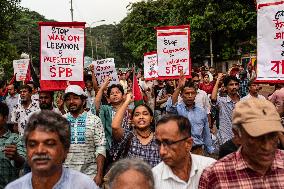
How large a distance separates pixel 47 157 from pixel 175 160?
2.81 feet

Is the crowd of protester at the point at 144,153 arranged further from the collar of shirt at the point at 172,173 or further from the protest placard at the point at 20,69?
the protest placard at the point at 20,69

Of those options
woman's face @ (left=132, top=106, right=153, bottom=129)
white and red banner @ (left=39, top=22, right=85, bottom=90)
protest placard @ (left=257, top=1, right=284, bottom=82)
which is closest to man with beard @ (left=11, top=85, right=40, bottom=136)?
white and red banner @ (left=39, top=22, right=85, bottom=90)

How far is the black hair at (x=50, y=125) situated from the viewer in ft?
9.62

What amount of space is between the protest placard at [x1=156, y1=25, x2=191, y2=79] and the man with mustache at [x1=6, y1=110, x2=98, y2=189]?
20.0ft

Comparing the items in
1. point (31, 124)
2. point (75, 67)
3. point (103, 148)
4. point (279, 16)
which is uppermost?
point (279, 16)

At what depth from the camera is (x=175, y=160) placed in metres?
3.21

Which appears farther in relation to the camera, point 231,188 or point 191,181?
point 191,181

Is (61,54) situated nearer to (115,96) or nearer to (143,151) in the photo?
(115,96)

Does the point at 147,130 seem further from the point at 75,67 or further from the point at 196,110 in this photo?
the point at 75,67

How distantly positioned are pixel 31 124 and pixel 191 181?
3.59 feet

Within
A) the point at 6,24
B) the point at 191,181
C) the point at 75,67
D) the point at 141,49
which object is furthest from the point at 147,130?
the point at 141,49

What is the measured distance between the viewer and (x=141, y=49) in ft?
176

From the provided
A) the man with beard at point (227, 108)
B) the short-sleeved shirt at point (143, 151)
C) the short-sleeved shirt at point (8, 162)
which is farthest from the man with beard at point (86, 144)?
the man with beard at point (227, 108)

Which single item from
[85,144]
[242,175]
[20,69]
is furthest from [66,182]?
[20,69]
